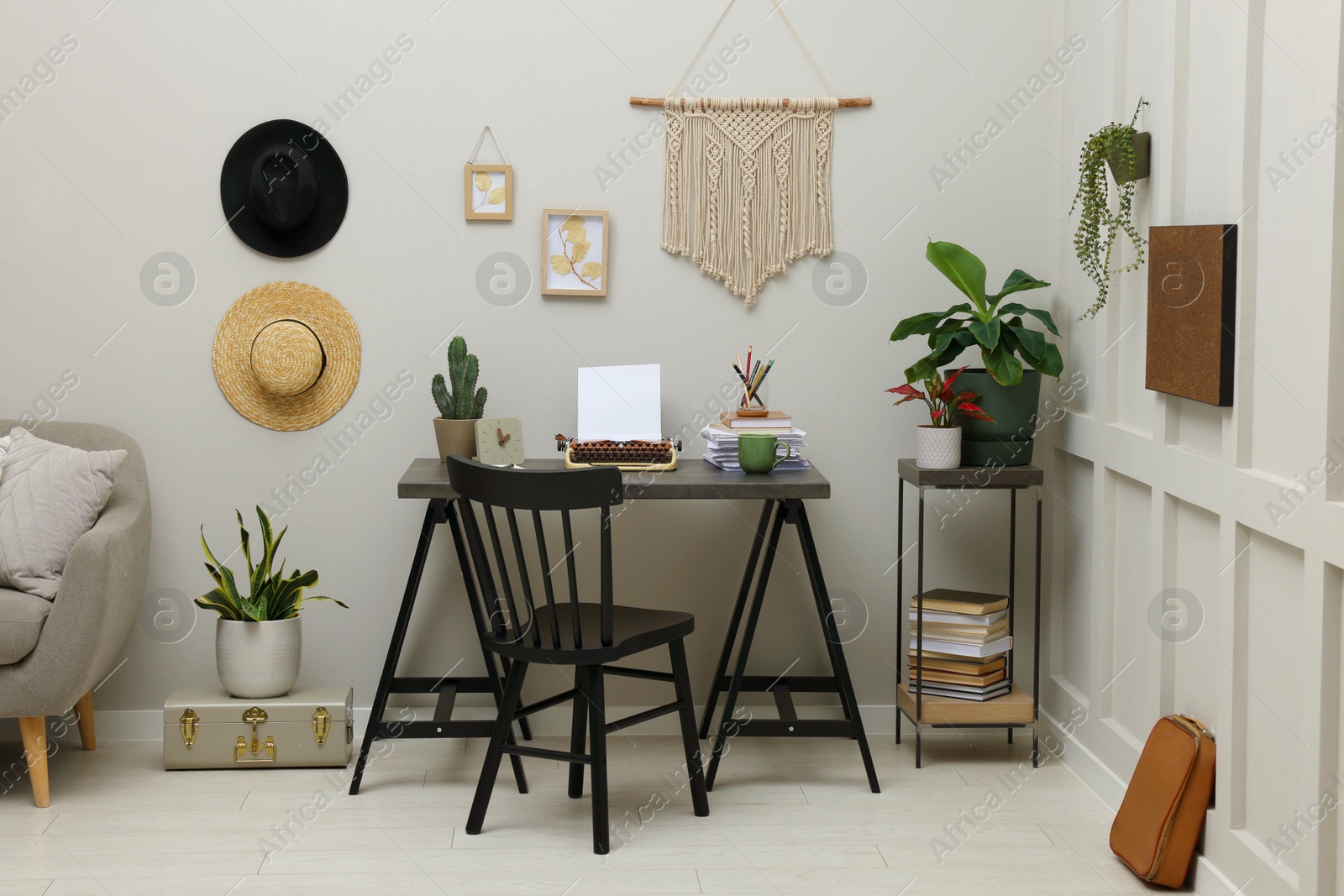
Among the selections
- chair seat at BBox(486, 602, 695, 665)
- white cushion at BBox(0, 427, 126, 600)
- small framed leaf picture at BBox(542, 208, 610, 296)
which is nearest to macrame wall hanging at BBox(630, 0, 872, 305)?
→ small framed leaf picture at BBox(542, 208, 610, 296)

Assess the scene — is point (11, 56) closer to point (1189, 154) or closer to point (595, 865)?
point (595, 865)

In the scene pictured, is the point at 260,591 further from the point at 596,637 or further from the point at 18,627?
the point at 596,637

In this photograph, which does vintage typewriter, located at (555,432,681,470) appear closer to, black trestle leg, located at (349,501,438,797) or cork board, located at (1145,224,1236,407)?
black trestle leg, located at (349,501,438,797)

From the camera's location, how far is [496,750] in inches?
96.8

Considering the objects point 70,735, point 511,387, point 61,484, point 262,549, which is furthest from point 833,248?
point 70,735

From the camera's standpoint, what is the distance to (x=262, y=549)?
10.3 feet

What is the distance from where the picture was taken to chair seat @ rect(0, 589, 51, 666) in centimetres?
251

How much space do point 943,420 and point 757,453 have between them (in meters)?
0.53

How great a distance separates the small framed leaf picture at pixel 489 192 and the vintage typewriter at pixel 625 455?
0.72 metres

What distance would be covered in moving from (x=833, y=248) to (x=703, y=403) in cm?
58

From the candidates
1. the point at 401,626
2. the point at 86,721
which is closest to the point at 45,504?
the point at 86,721

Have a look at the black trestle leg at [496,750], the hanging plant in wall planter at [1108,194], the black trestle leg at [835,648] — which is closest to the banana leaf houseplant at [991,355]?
the hanging plant in wall planter at [1108,194]

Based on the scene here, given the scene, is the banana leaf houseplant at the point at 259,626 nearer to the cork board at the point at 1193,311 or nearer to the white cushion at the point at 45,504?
the white cushion at the point at 45,504

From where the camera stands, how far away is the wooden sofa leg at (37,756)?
2.60m
